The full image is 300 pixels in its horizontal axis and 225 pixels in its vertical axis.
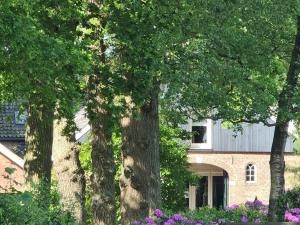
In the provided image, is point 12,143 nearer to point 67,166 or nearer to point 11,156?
point 11,156

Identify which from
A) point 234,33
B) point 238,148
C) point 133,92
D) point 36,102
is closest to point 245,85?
point 234,33

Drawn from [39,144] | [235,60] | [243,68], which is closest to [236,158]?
[235,60]

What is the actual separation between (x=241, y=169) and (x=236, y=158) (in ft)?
2.86

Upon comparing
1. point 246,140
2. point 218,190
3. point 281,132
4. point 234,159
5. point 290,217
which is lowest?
point 290,217

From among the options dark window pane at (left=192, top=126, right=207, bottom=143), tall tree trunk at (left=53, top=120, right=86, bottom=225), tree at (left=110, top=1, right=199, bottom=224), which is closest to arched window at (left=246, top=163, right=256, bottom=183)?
dark window pane at (left=192, top=126, right=207, bottom=143)

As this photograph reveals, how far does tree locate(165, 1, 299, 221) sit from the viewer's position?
1836 centimetres

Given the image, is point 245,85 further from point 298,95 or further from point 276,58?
point 276,58

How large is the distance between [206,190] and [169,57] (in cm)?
4389

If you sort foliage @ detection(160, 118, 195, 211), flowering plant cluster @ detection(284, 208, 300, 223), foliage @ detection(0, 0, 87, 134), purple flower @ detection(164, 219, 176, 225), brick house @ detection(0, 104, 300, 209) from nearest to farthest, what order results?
purple flower @ detection(164, 219, 176, 225), foliage @ detection(0, 0, 87, 134), flowering plant cluster @ detection(284, 208, 300, 223), foliage @ detection(160, 118, 195, 211), brick house @ detection(0, 104, 300, 209)

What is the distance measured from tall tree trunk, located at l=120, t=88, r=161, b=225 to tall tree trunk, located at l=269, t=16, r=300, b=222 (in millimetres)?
2986

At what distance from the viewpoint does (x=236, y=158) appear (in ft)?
198

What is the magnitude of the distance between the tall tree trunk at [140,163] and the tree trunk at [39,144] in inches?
103

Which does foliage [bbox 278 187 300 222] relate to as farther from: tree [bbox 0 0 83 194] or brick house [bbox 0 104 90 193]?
brick house [bbox 0 104 90 193]

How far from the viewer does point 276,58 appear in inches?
914
